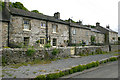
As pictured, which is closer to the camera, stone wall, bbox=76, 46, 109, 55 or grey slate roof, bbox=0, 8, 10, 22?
stone wall, bbox=76, 46, 109, 55

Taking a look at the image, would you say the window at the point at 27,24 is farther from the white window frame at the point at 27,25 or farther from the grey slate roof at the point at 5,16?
the grey slate roof at the point at 5,16

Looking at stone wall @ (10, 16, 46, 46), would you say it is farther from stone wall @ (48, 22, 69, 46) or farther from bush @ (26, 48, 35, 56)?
bush @ (26, 48, 35, 56)

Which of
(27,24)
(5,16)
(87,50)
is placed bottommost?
(87,50)

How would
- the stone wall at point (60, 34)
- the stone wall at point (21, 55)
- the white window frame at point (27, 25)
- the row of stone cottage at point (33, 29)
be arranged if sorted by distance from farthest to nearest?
the stone wall at point (60, 34)
the white window frame at point (27, 25)
the row of stone cottage at point (33, 29)
the stone wall at point (21, 55)

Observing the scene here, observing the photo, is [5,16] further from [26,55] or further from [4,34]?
[26,55]

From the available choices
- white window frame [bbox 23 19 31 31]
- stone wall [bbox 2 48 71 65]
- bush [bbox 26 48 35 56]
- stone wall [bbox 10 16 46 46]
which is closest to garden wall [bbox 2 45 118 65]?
stone wall [bbox 2 48 71 65]

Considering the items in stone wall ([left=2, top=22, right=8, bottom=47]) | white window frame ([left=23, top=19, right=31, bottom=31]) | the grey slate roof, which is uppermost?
the grey slate roof

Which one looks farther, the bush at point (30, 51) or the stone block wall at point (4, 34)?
the stone block wall at point (4, 34)

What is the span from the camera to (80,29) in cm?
2589

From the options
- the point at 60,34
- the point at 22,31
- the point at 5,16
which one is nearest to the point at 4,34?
the point at 22,31

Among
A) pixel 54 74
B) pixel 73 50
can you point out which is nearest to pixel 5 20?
pixel 73 50

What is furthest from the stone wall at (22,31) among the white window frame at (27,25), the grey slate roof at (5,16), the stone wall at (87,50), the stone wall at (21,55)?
the stone wall at (87,50)

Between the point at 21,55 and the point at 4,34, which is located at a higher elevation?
the point at 4,34

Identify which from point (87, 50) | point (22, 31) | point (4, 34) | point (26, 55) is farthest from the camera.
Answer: point (22, 31)
